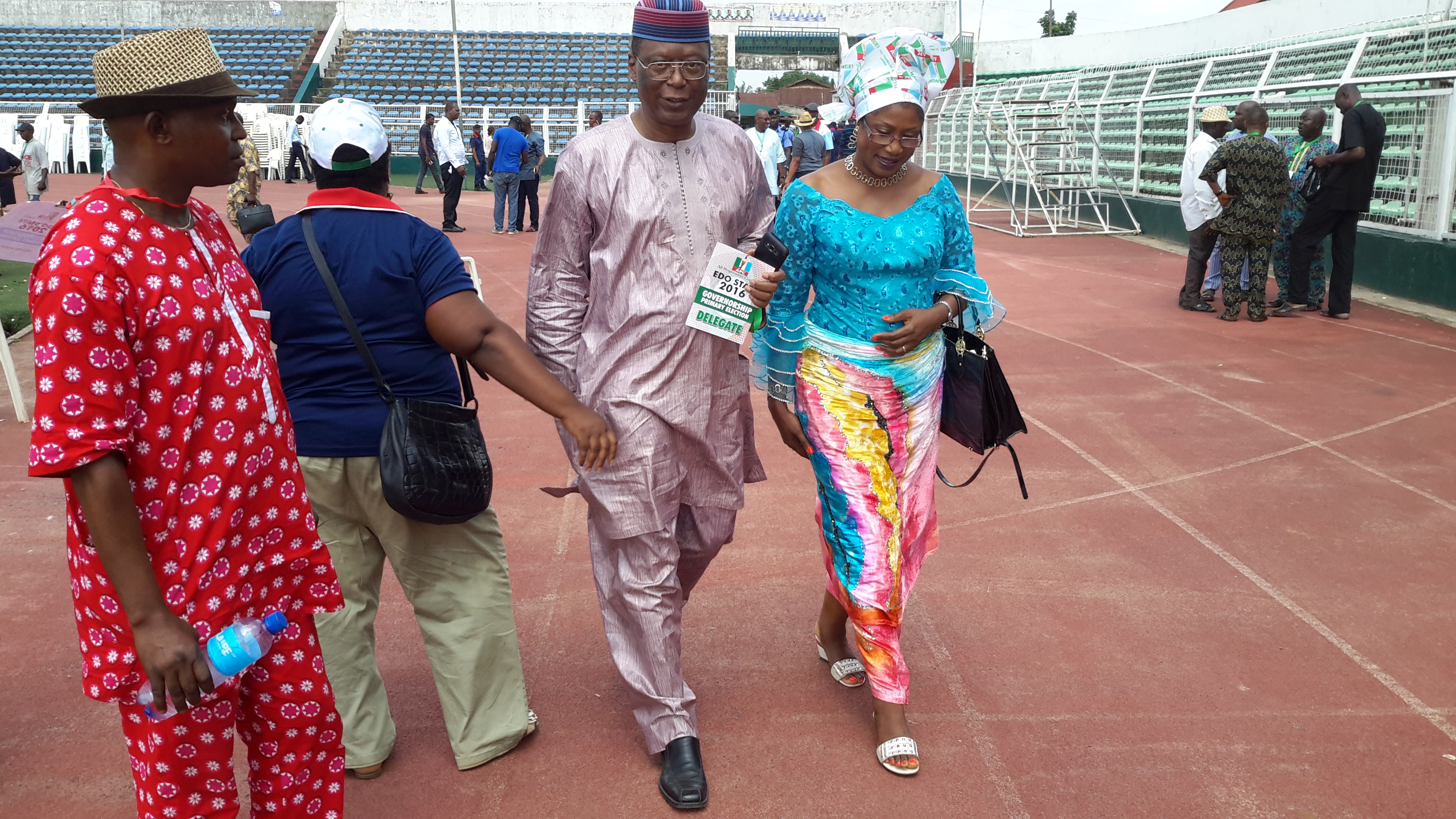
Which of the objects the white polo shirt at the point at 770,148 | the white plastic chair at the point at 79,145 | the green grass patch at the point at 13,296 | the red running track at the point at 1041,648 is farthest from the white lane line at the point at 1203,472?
the white plastic chair at the point at 79,145

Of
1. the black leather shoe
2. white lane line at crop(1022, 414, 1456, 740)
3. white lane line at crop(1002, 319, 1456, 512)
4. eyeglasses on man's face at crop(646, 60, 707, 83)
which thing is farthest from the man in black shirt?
the black leather shoe

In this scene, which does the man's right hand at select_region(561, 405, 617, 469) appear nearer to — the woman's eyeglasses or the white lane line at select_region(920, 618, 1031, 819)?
the woman's eyeglasses

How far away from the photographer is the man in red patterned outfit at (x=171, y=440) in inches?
67.3

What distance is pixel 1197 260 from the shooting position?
9.75 meters

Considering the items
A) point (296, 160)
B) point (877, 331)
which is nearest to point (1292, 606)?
point (877, 331)

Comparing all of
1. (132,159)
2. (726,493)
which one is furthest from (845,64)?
(132,159)

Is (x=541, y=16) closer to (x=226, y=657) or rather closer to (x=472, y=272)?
(x=472, y=272)

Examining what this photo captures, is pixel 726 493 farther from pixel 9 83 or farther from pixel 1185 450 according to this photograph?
pixel 9 83

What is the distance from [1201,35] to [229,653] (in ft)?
88.1

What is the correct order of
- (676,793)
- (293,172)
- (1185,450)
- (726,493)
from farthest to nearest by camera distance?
1. (293,172)
2. (1185,450)
3. (726,493)
4. (676,793)

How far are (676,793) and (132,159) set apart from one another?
1896mm

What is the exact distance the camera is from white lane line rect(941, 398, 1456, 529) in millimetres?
4941

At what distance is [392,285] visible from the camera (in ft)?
8.56

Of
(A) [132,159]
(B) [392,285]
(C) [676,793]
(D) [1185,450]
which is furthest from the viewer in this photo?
Answer: (D) [1185,450]
